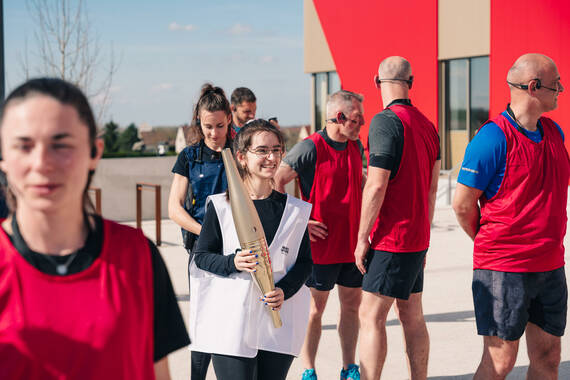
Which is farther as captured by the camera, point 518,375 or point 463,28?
point 463,28

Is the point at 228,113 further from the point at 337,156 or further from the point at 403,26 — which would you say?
the point at 403,26

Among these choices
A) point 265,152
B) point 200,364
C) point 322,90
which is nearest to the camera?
point 265,152

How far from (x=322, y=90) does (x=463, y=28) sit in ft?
30.0

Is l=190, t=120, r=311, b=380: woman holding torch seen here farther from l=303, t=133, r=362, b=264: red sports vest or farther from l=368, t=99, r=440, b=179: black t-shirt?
l=303, t=133, r=362, b=264: red sports vest

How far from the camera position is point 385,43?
20.3 m

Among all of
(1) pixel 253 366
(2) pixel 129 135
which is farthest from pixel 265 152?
(2) pixel 129 135

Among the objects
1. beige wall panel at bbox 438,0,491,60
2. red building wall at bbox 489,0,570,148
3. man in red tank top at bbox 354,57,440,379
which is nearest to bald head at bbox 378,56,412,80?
man in red tank top at bbox 354,57,440,379

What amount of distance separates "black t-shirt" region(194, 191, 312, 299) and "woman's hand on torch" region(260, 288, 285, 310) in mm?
112

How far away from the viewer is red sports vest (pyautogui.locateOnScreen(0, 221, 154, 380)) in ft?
4.44

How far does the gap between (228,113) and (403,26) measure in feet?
55.4

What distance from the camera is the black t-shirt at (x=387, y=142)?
3734mm

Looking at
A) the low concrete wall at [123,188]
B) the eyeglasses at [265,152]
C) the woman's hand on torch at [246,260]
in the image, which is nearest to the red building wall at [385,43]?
the low concrete wall at [123,188]

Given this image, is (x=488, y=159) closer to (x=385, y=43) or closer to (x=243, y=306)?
(x=243, y=306)

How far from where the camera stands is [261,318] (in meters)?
2.84
